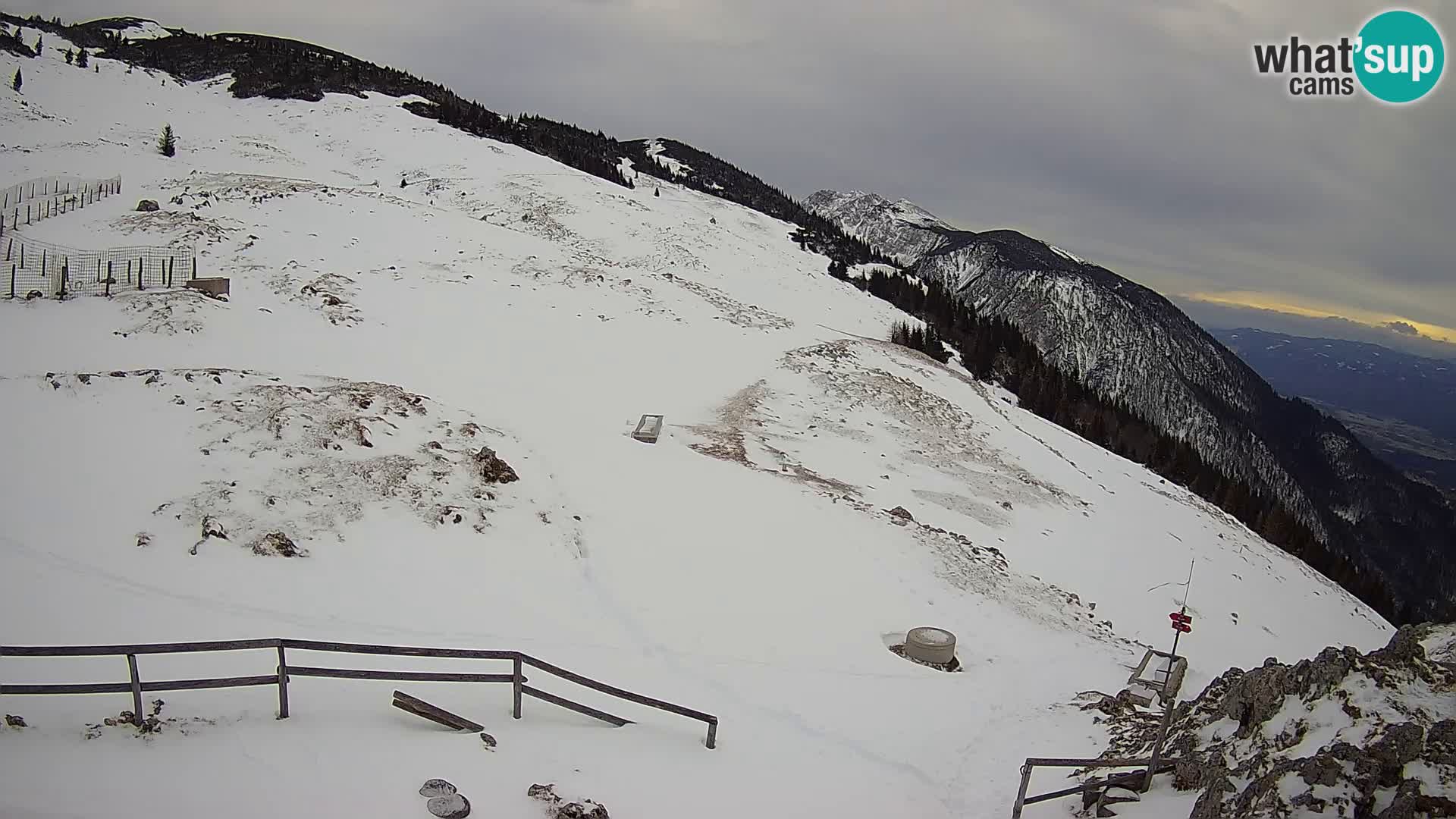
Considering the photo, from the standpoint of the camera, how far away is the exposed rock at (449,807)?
6.73 meters

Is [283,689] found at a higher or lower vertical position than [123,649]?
lower

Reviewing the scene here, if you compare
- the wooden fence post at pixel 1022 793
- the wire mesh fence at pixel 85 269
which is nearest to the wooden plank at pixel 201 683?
the wooden fence post at pixel 1022 793

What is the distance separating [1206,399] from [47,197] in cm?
17003

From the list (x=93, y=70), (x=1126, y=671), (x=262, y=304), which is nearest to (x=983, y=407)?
(x=1126, y=671)

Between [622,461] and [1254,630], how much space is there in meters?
20.5

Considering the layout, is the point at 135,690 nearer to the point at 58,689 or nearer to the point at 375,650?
the point at 58,689

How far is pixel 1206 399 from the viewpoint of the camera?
472ft

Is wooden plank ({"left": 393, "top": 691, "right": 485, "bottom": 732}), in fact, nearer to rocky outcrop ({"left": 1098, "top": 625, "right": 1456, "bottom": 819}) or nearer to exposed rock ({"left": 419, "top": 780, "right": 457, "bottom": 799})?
exposed rock ({"left": 419, "top": 780, "right": 457, "bottom": 799})

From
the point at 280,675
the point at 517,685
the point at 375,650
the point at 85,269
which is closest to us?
the point at 280,675

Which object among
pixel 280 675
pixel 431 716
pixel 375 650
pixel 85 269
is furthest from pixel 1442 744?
pixel 85 269

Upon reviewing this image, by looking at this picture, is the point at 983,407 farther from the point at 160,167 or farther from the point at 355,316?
the point at 160,167

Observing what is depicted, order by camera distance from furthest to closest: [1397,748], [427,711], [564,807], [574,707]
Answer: [574,707], [427,711], [564,807], [1397,748]

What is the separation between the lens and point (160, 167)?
4103 cm

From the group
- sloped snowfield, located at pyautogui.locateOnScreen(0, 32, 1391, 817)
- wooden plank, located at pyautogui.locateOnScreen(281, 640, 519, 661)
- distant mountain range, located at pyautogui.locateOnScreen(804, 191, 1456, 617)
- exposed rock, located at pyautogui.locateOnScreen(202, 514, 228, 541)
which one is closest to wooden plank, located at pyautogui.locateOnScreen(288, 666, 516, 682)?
wooden plank, located at pyautogui.locateOnScreen(281, 640, 519, 661)
